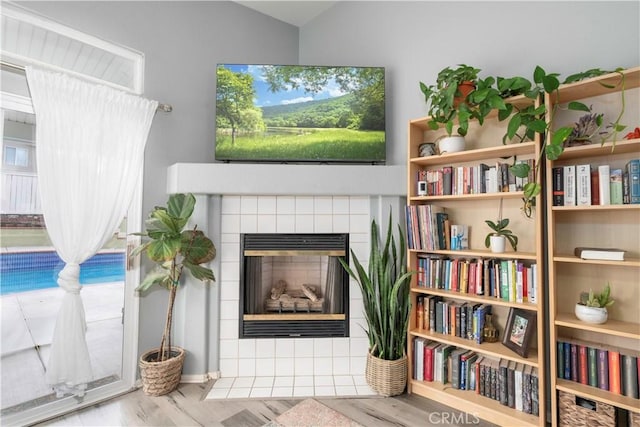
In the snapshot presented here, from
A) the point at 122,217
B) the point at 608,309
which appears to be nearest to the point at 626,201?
the point at 608,309

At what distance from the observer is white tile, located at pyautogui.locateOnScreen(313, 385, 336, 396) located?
2.18 meters

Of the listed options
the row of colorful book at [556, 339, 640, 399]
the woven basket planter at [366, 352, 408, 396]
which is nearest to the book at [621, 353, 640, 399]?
the row of colorful book at [556, 339, 640, 399]

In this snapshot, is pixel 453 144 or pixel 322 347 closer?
pixel 453 144

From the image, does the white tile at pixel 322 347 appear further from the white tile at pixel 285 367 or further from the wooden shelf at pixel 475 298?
the wooden shelf at pixel 475 298

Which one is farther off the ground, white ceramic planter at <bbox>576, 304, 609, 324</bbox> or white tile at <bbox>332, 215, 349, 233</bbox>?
white tile at <bbox>332, 215, 349, 233</bbox>

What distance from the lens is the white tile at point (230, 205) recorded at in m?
2.42

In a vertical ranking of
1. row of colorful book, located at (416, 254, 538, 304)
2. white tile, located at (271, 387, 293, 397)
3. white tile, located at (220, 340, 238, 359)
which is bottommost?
white tile, located at (271, 387, 293, 397)

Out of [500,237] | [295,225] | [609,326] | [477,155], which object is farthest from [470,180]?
[295,225]

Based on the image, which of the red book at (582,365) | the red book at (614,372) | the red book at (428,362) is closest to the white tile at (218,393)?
the red book at (428,362)

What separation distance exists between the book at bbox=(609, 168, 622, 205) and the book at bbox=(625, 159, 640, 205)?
40 millimetres

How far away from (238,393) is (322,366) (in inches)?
25.1

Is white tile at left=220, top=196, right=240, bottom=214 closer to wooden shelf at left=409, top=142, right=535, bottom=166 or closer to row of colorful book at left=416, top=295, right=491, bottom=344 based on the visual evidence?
wooden shelf at left=409, top=142, right=535, bottom=166

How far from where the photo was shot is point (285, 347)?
2424 millimetres

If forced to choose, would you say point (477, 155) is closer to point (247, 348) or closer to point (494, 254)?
point (494, 254)
